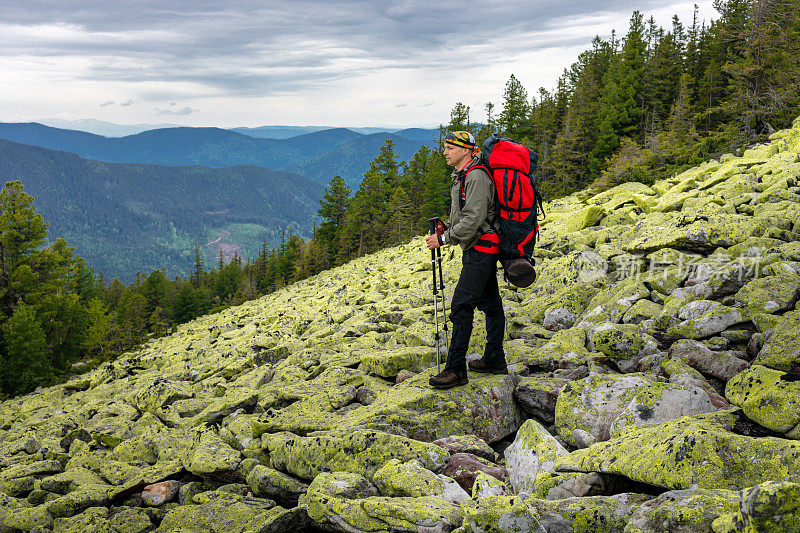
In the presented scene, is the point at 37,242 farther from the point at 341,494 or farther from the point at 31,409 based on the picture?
the point at 341,494

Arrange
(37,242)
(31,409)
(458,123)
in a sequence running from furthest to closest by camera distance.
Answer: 1. (458,123)
2. (37,242)
3. (31,409)

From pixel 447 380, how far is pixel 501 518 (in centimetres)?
309

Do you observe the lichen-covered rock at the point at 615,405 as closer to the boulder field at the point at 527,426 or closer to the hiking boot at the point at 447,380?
the boulder field at the point at 527,426

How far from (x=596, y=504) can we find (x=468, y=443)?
2.03m

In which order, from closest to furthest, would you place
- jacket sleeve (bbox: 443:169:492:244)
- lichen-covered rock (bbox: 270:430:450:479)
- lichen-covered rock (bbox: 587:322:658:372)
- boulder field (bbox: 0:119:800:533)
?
boulder field (bbox: 0:119:800:533) < lichen-covered rock (bbox: 270:430:450:479) < jacket sleeve (bbox: 443:169:492:244) < lichen-covered rock (bbox: 587:322:658:372)

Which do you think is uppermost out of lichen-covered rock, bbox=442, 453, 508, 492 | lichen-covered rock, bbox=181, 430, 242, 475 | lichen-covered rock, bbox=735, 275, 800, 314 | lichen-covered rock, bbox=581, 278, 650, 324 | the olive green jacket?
the olive green jacket

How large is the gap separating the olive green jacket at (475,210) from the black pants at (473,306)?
291 mm

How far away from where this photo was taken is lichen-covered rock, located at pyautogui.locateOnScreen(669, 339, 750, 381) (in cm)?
549

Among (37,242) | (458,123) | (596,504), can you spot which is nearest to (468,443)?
(596,504)

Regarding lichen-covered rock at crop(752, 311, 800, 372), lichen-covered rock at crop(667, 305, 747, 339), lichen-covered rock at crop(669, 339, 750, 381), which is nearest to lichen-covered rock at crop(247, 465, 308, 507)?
lichen-covered rock at crop(669, 339, 750, 381)

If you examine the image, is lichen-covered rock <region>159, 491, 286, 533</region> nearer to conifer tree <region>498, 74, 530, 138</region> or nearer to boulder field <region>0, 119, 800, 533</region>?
boulder field <region>0, 119, 800, 533</region>

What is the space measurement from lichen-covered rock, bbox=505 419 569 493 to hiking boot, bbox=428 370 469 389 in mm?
1378

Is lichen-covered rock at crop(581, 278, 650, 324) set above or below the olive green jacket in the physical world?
below

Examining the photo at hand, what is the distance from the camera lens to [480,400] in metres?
6.12
